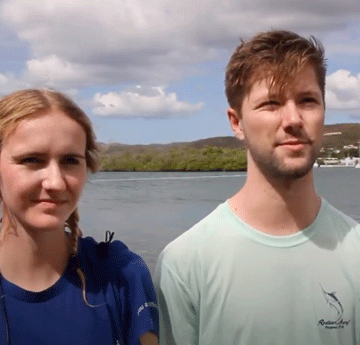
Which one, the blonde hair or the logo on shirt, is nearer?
the blonde hair

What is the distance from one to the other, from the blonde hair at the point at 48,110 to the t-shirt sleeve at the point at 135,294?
182 millimetres

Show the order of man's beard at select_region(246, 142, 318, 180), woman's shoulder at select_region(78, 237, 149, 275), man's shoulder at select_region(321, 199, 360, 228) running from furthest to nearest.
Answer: man's shoulder at select_region(321, 199, 360, 228)
man's beard at select_region(246, 142, 318, 180)
woman's shoulder at select_region(78, 237, 149, 275)

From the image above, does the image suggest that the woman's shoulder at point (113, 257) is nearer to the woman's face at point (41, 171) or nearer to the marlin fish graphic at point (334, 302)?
the woman's face at point (41, 171)

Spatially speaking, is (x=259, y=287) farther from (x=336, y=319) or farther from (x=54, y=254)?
(x=54, y=254)

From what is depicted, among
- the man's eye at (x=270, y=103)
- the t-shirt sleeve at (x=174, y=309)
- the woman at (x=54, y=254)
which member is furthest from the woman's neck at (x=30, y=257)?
the man's eye at (x=270, y=103)

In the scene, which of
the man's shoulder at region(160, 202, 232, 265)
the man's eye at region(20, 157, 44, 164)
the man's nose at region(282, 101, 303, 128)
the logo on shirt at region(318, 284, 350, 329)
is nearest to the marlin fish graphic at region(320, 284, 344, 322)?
the logo on shirt at region(318, 284, 350, 329)

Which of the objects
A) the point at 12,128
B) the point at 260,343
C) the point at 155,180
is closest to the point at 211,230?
the point at 260,343

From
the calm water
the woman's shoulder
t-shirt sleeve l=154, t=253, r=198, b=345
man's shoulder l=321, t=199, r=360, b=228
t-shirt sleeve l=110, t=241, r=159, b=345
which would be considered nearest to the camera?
t-shirt sleeve l=110, t=241, r=159, b=345

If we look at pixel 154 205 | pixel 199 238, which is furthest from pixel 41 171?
pixel 154 205

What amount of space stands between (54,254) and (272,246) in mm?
1067

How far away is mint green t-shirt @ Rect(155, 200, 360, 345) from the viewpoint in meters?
3.04

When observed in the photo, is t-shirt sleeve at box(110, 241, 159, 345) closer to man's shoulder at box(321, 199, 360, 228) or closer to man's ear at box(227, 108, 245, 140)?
man's ear at box(227, 108, 245, 140)

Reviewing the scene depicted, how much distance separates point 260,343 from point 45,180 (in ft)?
4.29

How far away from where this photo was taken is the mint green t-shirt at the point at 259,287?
3.04m
